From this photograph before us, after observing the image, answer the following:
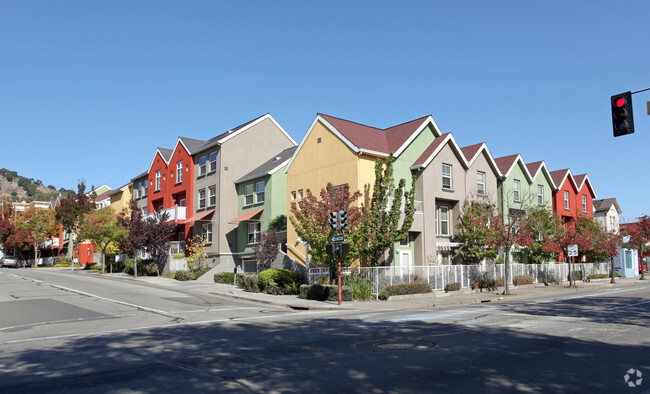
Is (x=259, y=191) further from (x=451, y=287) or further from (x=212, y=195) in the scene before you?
(x=451, y=287)

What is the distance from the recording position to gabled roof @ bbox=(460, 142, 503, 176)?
33.8 metres

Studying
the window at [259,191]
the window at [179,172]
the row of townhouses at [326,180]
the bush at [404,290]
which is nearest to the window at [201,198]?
the row of townhouses at [326,180]

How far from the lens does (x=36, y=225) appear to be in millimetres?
62594

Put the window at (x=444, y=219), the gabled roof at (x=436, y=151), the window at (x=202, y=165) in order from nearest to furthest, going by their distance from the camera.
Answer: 1. the gabled roof at (x=436, y=151)
2. the window at (x=444, y=219)
3. the window at (x=202, y=165)

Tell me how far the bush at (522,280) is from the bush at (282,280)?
47.8 ft

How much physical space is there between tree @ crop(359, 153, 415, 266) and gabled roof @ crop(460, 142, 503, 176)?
8.21 metres

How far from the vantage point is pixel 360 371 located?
8281mm

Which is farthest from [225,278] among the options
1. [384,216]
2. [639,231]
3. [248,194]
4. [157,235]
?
[639,231]

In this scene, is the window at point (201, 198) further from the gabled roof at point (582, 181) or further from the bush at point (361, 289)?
the gabled roof at point (582, 181)

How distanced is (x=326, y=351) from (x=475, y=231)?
890 inches

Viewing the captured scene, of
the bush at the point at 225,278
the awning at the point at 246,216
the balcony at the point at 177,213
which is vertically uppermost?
the balcony at the point at 177,213

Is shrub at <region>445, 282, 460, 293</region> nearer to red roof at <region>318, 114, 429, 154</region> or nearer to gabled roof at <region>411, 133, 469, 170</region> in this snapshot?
gabled roof at <region>411, 133, 469, 170</region>

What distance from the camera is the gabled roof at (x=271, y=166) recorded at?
1426 inches

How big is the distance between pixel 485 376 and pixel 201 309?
14134 mm
